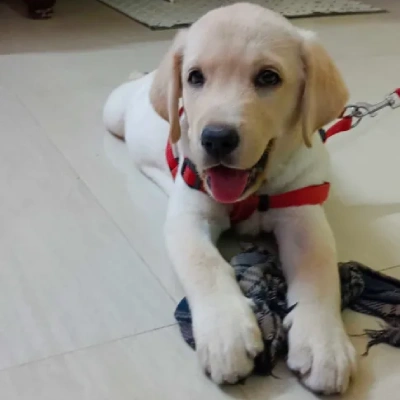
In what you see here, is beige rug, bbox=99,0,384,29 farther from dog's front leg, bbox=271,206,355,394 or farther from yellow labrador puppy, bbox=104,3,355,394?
dog's front leg, bbox=271,206,355,394

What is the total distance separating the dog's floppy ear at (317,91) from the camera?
142 cm

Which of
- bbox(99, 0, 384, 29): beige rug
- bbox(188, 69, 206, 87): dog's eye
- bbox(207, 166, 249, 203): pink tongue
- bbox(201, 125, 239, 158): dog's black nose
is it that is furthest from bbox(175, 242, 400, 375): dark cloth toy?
bbox(99, 0, 384, 29): beige rug

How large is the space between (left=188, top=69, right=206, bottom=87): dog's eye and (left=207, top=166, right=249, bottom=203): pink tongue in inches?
6.7

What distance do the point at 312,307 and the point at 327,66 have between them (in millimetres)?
497

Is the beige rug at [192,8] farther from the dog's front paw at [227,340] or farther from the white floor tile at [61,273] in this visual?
the dog's front paw at [227,340]

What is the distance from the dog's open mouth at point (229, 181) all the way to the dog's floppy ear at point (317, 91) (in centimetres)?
10

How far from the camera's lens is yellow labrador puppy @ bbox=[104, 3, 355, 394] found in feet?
3.81

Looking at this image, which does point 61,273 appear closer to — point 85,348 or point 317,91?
point 85,348

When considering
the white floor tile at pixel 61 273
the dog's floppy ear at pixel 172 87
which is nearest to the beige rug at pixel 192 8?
the white floor tile at pixel 61 273

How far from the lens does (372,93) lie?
2598mm

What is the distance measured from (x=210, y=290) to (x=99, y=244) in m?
0.40

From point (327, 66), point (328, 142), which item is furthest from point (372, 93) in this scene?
point (327, 66)

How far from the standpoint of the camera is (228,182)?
55.1 inches

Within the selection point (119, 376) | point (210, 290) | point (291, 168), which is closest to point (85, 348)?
point (119, 376)
